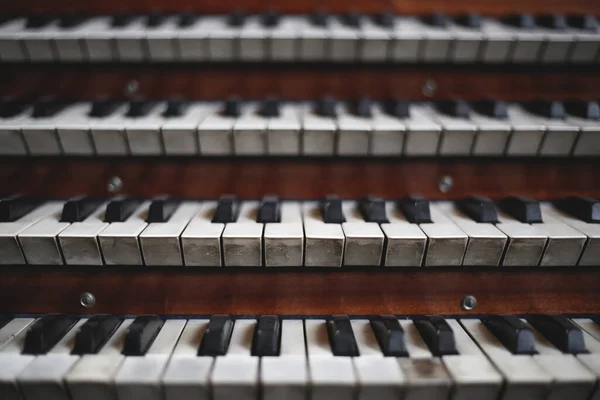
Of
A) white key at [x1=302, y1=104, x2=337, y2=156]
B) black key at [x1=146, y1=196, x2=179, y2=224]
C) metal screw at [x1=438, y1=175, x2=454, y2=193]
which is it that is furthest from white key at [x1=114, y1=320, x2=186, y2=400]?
metal screw at [x1=438, y1=175, x2=454, y2=193]

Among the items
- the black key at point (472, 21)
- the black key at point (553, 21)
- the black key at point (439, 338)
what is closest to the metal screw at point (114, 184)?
the black key at point (439, 338)

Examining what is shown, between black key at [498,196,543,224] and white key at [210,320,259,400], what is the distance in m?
0.84

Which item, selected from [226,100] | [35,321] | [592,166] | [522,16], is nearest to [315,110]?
[226,100]

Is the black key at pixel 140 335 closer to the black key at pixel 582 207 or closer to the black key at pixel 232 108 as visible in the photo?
the black key at pixel 232 108

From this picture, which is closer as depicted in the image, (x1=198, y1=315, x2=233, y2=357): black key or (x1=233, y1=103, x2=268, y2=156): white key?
(x1=198, y1=315, x2=233, y2=357): black key

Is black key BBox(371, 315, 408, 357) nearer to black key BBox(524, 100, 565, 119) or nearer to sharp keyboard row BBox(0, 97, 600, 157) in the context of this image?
sharp keyboard row BBox(0, 97, 600, 157)

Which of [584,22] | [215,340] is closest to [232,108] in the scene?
[215,340]

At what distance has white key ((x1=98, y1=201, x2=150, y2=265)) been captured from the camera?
1099mm

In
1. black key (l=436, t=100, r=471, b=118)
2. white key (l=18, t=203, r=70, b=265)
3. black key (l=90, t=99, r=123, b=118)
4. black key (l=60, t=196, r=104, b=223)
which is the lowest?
white key (l=18, t=203, r=70, b=265)

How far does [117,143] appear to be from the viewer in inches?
47.2

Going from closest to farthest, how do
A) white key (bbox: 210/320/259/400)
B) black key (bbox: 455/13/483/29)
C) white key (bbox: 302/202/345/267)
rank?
white key (bbox: 210/320/259/400) → white key (bbox: 302/202/345/267) → black key (bbox: 455/13/483/29)

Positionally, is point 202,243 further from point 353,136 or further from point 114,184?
point 353,136

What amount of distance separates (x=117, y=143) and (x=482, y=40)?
1.14 meters

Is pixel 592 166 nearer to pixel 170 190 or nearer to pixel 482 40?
pixel 482 40
